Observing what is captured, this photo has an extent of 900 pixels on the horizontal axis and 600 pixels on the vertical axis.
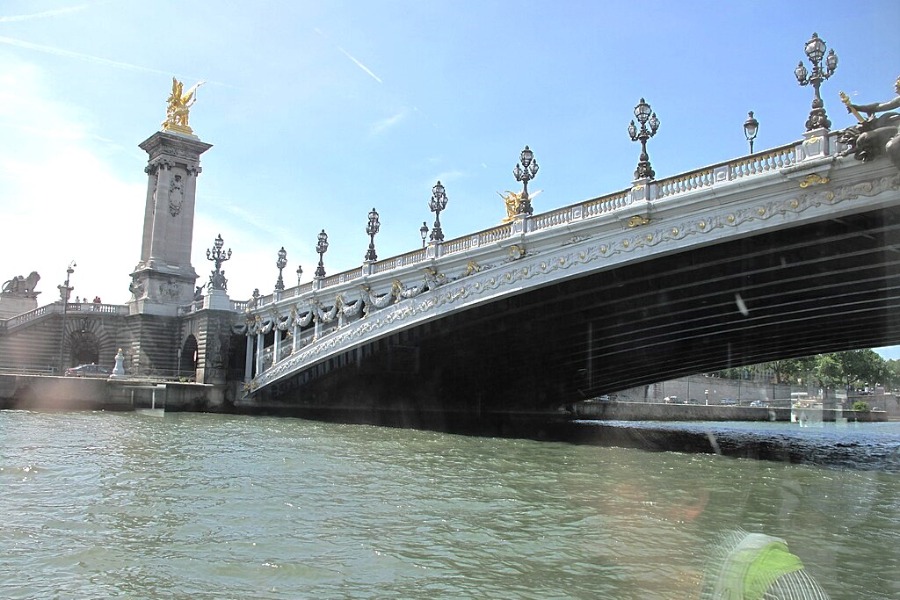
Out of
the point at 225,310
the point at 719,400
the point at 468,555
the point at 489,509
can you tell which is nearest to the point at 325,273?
the point at 225,310

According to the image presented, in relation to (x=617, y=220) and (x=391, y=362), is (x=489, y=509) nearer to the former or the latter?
(x=617, y=220)

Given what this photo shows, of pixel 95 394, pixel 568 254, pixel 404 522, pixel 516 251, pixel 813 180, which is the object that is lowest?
pixel 404 522

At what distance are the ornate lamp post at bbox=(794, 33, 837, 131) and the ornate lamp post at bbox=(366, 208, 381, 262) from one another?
21.1 meters

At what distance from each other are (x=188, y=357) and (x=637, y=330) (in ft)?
124

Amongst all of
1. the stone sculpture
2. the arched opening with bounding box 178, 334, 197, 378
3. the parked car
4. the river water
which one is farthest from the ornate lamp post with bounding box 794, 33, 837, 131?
the stone sculpture

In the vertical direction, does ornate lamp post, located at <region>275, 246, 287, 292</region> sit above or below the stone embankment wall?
above

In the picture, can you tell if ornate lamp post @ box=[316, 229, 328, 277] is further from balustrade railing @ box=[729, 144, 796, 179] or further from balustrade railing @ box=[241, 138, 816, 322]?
balustrade railing @ box=[729, 144, 796, 179]

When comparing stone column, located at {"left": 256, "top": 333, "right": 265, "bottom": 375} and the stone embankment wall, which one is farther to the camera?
stone column, located at {"left": 256, "top": 333, "right": 265, "bottom": 375}

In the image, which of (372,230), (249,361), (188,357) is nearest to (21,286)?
(188,357)

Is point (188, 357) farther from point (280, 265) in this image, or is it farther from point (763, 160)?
point (763, 160)

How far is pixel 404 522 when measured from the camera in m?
11.5

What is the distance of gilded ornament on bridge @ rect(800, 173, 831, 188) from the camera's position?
19.7 metres

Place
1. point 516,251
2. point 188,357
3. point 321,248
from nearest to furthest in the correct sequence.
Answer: point 516,251, point 321,248, point 188,357

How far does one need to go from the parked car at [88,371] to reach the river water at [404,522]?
95.6 feet
